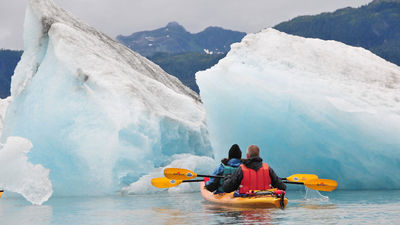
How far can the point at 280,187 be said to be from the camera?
8.09 meters

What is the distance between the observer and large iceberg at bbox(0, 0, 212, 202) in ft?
44.8

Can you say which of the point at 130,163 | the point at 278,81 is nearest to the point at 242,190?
the point at 278,81

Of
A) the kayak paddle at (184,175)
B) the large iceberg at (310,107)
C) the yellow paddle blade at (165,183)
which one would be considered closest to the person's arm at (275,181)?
the kayak paddle at (184,175)

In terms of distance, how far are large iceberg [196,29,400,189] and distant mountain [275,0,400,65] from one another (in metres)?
177

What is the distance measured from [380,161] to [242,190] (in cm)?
485

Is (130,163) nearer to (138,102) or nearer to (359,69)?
(138,102)

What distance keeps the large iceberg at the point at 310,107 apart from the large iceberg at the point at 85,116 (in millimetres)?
1992

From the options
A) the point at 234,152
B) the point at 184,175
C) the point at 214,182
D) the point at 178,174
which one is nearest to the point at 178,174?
the point at 178,174

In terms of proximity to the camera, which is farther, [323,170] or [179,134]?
[179,134]

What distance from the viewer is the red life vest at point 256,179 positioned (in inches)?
308

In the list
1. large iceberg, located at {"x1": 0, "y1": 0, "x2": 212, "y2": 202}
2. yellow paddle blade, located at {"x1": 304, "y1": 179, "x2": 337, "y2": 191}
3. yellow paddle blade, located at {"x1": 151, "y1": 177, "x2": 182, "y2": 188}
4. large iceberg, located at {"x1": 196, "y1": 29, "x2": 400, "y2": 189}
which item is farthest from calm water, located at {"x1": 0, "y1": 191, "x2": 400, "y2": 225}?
large iceberg, located at {"x1": 0, "y1": 0, "x2": 212, "y2": 202}

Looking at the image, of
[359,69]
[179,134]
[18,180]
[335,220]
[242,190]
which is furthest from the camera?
[179,134]

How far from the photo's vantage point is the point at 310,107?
11.6 metres

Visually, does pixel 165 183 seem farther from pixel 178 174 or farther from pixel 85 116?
pixel 85 116
